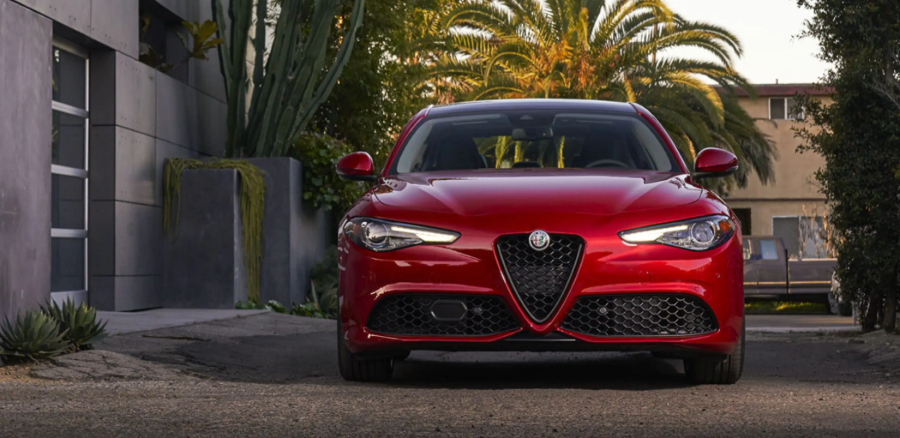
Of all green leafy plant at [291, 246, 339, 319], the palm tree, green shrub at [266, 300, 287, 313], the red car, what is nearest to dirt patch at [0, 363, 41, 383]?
the red car

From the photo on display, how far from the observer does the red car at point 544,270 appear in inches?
206

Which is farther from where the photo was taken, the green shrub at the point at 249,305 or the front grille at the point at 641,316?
the green shrub at the point at 249,305

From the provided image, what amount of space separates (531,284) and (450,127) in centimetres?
176

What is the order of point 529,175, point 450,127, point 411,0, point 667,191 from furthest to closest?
point 411,0, point 450,127, point 529,175, point 667,191

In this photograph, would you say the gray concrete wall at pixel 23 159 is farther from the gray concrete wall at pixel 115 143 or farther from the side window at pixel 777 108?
the side window at pixel 777 108

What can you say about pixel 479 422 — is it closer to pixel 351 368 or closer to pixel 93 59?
pixel 351 368

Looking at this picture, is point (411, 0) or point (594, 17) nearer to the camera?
point (411, 0)

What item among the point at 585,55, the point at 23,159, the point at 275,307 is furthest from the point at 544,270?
the point at 585,55

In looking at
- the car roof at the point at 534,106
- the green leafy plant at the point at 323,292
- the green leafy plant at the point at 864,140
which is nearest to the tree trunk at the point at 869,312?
the green leafy plant at the point at 864,140

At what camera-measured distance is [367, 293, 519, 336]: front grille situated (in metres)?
5.30

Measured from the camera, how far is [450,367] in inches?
282

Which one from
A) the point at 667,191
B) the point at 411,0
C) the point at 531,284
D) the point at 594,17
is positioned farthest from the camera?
the point at 594,17

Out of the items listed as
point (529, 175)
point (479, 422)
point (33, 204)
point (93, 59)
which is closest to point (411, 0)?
point (93, 59)

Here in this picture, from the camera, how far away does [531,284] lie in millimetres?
5234
